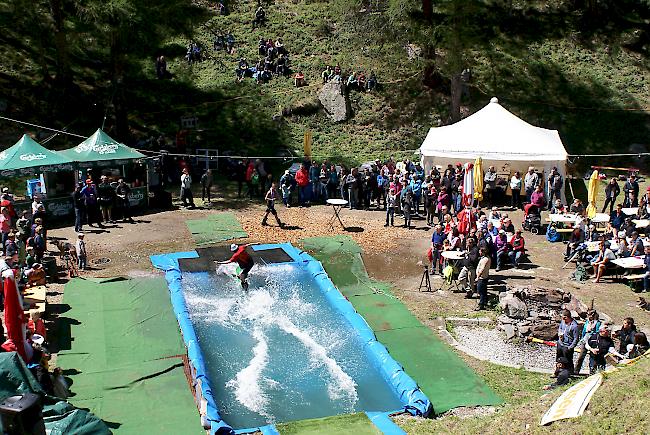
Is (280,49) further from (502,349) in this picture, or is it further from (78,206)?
(502,349)

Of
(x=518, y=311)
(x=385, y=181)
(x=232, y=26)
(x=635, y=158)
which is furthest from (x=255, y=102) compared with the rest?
(x=518, y=311)

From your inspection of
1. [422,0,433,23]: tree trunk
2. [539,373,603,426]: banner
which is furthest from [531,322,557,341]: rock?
[422,0,433,23]: tree trunk

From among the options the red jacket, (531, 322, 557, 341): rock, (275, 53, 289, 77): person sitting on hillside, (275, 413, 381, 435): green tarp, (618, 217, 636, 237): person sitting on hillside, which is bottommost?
(275, 413, 381, 435): green tarp

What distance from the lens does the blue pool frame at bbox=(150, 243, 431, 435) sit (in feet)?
37.7

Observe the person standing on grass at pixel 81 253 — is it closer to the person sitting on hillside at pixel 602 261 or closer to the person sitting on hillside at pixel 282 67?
the person sitting on hillside at pixel 602 261

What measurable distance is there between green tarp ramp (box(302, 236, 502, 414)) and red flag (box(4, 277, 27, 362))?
6479 millimetres

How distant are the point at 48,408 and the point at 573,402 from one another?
6.82 metres

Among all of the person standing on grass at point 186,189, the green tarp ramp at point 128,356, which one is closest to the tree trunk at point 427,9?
the person standing on grass at point 186,189

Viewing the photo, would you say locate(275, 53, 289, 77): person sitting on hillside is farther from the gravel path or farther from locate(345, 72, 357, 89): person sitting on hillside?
the gravel path

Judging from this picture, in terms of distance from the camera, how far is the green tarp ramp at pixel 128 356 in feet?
38.7

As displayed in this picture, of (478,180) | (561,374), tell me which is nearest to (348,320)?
(561,374)

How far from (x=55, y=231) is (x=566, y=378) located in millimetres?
14734

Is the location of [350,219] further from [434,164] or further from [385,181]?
[434,164]

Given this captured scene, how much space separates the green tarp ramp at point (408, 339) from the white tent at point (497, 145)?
20.0ft
